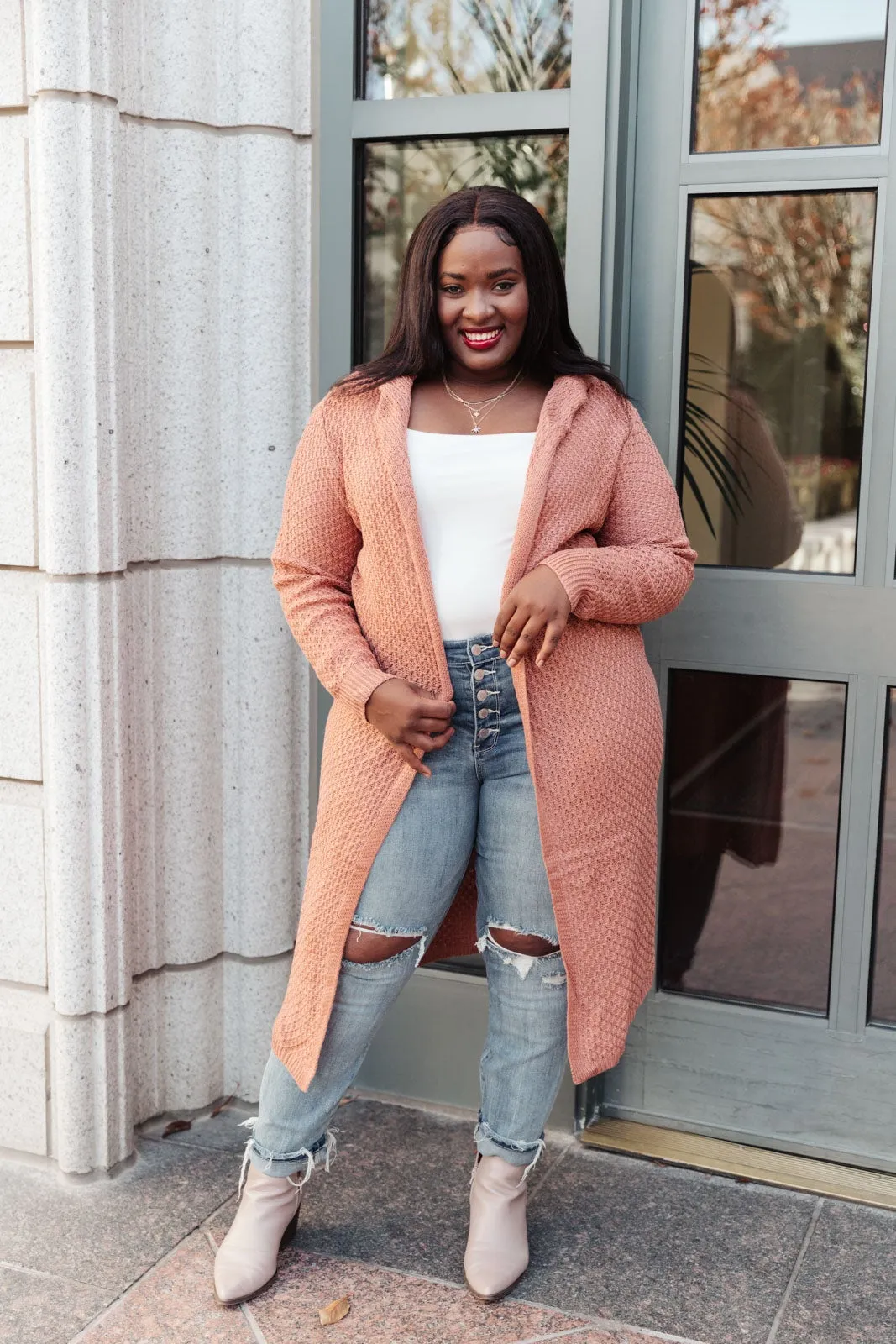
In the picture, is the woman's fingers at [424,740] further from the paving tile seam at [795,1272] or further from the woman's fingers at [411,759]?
the paving tile seam at [795,1272]

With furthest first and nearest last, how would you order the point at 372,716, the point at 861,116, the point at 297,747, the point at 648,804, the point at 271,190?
the point at 297,747
the point at 271,190
the point at 861,116
the point at 648,804
the point at 372,716

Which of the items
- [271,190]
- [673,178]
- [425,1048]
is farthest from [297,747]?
[673,178]

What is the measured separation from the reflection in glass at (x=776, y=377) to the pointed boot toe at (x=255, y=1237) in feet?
4.78

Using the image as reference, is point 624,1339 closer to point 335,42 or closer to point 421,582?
point 421,582

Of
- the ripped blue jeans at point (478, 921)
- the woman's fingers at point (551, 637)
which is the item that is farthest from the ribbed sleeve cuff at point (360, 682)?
the woman's fingers at point (551, 637)

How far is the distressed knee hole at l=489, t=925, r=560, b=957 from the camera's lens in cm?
233

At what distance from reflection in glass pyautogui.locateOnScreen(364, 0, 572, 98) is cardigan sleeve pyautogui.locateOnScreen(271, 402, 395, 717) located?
87 centimetres

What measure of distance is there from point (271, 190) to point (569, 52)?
2.11ft

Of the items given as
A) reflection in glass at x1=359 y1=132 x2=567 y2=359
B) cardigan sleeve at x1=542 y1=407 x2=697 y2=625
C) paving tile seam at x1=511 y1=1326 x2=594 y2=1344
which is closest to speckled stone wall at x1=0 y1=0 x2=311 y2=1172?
reflection in glass at x1=359 y1=132 x2=567 y2=359

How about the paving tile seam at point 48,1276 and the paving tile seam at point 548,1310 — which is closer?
the paving tile seam at point 548,1310

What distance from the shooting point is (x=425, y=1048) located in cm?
304

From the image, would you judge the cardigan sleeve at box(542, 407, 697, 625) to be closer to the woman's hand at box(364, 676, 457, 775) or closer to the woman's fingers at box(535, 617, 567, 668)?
the woman's fingers at box(535, 617, 567, 668)

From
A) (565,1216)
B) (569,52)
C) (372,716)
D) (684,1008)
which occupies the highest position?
(569,52)

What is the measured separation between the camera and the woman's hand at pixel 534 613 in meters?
2.09
